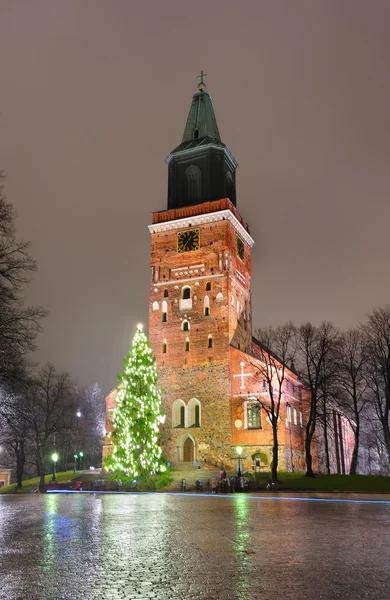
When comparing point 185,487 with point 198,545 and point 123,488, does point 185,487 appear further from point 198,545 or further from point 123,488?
point 198,545

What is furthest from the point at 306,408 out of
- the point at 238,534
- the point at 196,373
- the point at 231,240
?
the point at 238,534

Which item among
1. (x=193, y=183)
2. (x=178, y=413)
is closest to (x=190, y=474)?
(x=178, y=413)

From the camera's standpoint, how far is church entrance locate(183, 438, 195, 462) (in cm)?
5088

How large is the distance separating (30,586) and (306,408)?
179 feet

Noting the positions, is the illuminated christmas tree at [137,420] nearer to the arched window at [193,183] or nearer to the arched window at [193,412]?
the arched window at [193,412]

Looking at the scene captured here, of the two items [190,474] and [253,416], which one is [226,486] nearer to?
[190,474]

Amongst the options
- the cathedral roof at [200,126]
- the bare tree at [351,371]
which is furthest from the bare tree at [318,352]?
the cathedral roof at [200,126]

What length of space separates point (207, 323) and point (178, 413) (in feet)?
28.2

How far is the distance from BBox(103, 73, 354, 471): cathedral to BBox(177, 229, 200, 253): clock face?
0.10 m

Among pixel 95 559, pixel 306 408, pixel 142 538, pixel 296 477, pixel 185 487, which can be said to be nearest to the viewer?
pixel 95 559

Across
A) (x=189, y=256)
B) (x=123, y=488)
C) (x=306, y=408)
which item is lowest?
(x=123, y=488)

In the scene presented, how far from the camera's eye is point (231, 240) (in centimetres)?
5469

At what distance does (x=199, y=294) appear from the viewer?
53469 millimetres

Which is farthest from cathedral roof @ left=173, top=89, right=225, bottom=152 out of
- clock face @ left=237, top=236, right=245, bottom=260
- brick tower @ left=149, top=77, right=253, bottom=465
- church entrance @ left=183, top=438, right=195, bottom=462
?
church entrance @ left=183, top=438, right=195, bottom=462
